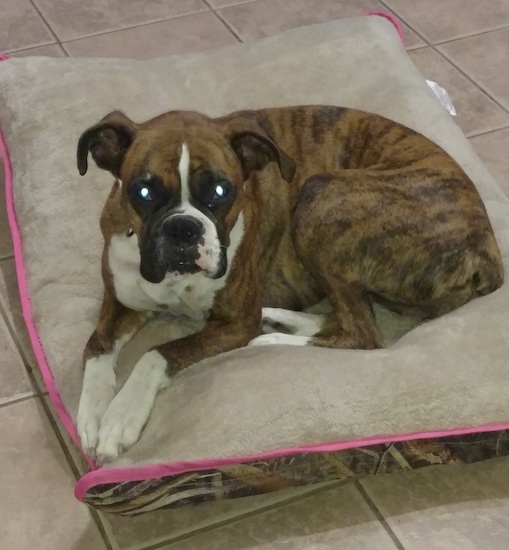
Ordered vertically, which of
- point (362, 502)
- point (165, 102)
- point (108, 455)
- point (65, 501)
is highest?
point (165, 102)

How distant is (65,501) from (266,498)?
0.50 metres

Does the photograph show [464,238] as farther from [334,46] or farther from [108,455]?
[334,46]

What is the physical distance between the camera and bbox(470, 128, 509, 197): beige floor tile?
320cm

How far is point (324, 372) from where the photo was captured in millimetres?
2094

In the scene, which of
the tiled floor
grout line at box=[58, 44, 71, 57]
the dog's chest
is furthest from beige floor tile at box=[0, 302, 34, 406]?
grout line at box=[58, 44, 71, 57]

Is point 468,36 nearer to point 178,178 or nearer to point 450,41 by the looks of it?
point 450,41

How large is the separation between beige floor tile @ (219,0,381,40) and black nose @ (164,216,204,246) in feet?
6.89

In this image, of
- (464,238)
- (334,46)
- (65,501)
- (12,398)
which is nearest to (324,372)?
(464,238)

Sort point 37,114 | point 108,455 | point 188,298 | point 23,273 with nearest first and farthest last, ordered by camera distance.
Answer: point 108,455 → point 188,298 → point 23,273 → point 37,114

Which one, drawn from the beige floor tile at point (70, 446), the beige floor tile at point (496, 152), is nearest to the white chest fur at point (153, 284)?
the beige floor tile at point (70, 446)

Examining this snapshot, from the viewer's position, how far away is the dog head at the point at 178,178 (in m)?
2.00

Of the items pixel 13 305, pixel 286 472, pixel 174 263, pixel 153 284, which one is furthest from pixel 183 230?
pixel 13 305

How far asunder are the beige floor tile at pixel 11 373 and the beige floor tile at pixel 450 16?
2.39m

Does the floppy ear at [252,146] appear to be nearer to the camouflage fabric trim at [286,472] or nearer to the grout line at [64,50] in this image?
the camouflage fabric trim at [286,472]
